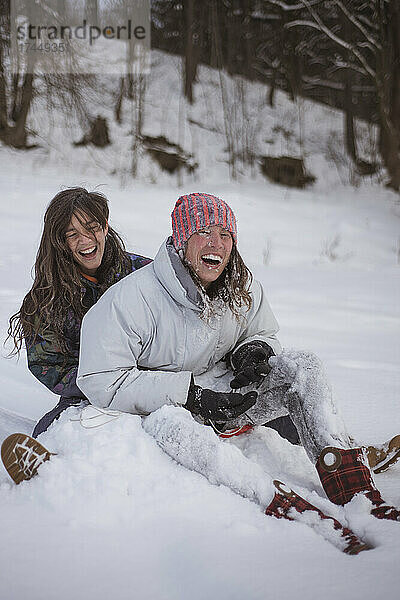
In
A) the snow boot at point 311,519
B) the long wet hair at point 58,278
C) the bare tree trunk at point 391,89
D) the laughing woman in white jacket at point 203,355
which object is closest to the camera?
the snow boot at point 311,519

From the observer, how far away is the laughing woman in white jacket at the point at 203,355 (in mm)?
1815

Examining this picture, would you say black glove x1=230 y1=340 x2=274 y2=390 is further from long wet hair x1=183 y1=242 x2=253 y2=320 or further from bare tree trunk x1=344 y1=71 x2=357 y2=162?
bare tree trunk x1=344 y1=71 x2=357 y2=162

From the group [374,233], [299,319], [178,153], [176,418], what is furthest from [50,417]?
[178,153]

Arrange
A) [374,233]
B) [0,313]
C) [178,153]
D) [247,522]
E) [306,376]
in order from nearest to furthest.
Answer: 1. [247,522]
2. [306,376]
3. [0,313]
4. [374,233]
5. [178,153]

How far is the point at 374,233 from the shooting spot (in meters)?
8.63

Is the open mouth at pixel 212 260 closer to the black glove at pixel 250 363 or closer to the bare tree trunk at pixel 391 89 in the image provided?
the black glove at pixel 250 363

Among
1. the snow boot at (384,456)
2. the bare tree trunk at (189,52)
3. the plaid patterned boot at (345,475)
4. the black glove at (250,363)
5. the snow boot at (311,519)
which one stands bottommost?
the snow boot at (384,456)

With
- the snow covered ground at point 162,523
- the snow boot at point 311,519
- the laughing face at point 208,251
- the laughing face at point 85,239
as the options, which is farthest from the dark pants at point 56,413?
the snow boot at point 311,519

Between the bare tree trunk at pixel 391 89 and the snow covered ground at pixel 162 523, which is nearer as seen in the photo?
the snow covered ground at pixel 162 523

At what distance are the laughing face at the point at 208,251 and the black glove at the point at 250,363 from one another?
10.5 inches

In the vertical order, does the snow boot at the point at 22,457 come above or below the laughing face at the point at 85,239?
below

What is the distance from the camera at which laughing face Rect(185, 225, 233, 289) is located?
191cm

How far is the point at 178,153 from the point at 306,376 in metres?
9.05

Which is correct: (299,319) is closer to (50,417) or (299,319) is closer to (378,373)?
→ (378,373)
